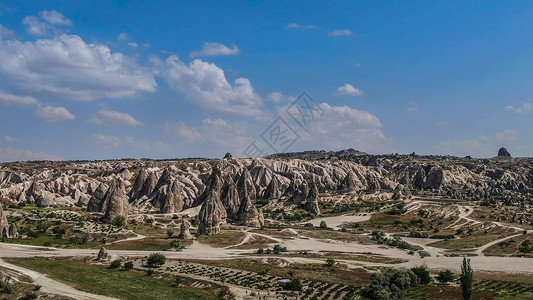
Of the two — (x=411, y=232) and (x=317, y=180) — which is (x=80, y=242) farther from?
(x=317, y=180)

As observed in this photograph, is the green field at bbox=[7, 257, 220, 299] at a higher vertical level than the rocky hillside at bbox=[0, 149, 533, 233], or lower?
lower

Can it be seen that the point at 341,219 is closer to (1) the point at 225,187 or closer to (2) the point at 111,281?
(1) the point at 225,187

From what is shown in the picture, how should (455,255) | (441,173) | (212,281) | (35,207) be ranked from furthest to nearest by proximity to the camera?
(441,173) < (35,207) < (455,255) < (212,281)

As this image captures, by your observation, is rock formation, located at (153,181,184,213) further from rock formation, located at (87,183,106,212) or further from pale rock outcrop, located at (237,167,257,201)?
pale rock outcrop, located at (237,167,257,201)

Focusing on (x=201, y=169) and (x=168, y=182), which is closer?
(x=168, y=182)

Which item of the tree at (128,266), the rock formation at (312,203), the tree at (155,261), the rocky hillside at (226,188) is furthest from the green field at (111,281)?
the rock formation at (312,203)

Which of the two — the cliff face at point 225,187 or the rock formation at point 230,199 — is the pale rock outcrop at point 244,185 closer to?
the cliff face at point 225,187

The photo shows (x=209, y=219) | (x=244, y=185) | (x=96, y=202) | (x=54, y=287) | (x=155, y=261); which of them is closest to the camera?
(x=54, y=287)

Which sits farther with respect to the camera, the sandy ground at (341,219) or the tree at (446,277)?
the sandy ground at (341,219)

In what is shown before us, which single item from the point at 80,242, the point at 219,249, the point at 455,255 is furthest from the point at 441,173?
the point at 80,242

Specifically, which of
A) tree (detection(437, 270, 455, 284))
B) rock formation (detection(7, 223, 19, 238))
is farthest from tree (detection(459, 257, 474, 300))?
rock formation (detection(7, 223, 19, 238))

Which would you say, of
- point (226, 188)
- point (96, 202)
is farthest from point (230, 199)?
point (96, 202)
